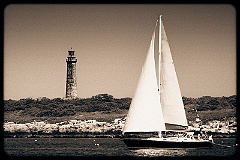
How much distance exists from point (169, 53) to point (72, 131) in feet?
183

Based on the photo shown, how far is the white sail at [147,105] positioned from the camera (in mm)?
31531

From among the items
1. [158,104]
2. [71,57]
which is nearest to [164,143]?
[158,104]

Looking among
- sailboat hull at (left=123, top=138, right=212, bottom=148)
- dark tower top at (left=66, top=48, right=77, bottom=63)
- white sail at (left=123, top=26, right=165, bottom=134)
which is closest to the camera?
white sail at (left=123, top=26, right=165, bottom=134)

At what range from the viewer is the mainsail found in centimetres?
3159

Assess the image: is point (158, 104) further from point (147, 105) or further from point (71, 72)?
point (71, 72)

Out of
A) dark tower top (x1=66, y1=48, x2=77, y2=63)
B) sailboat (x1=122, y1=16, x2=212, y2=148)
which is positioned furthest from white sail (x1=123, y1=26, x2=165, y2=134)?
dark tower top (x1=66, y1=48, x2=77, y2=63)

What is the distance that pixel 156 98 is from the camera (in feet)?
105

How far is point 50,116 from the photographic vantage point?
312 ft

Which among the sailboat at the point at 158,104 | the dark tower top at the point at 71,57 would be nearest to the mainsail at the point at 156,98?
the sailboat at the point at 158,104

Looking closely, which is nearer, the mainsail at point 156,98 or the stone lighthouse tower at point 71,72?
the mainsail at point 156,98

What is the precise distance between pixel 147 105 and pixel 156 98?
0.63 meters

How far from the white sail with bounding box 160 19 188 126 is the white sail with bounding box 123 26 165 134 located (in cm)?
76

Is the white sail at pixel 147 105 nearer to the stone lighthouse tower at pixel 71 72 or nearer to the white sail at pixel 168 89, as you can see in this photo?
the white sail at pixel 168 89

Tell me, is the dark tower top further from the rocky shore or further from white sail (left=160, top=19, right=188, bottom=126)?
white sail (left=160, top=19, right=188, bottom=126)
